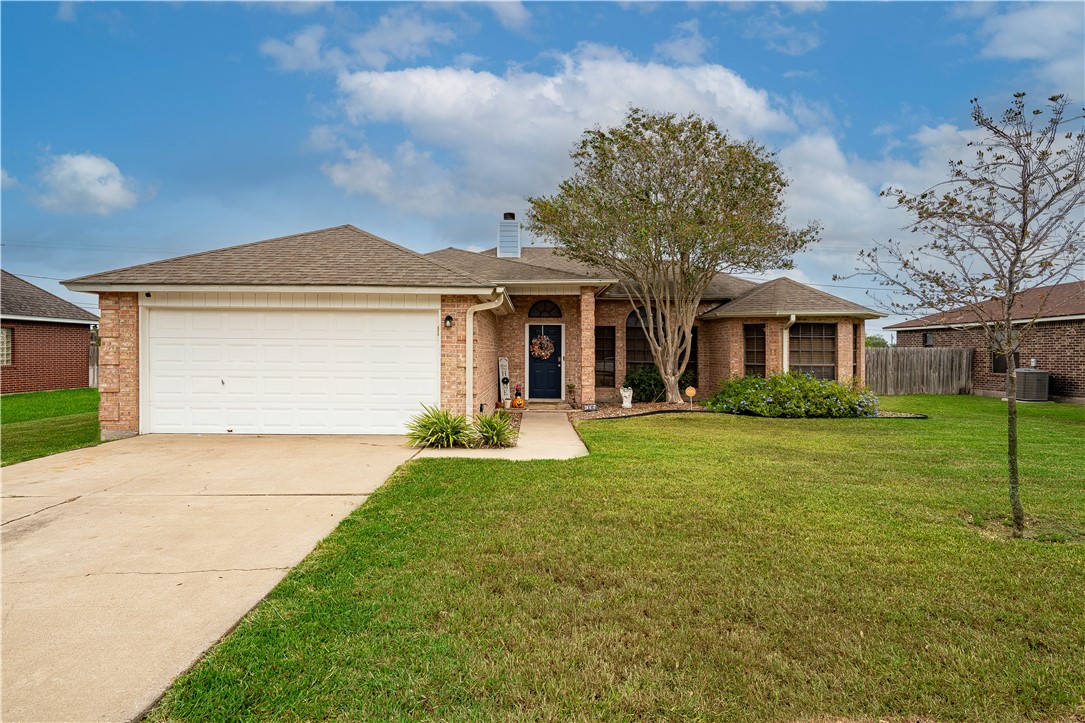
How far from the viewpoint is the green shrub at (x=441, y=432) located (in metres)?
8.62

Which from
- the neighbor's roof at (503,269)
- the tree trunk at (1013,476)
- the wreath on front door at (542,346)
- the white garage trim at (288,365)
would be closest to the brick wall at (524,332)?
the wreath on front door at (542,346)

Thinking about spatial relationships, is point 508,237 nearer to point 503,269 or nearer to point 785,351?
point 503,269

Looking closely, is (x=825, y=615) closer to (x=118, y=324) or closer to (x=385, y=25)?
(x=118, y=324)

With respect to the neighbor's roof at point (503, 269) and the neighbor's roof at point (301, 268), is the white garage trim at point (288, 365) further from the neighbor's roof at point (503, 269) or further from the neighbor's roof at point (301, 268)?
the neighbor's roof at point (503, 269)

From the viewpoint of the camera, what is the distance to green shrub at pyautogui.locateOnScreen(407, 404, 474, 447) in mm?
8617

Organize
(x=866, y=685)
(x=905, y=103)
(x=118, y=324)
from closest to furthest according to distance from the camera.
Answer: (x=866, y=685) → (x=118, y=324) → (x=905, y=103)

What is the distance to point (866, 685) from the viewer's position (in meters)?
2.47

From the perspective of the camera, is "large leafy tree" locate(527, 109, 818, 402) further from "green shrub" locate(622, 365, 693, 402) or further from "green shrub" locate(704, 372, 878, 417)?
"green shrub" locate(704, 372, 878, 417)

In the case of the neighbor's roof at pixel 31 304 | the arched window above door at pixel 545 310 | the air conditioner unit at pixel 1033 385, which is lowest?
the air conditioner unit at pixel 1033 385

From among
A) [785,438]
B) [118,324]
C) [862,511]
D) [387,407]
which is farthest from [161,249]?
[862,511]

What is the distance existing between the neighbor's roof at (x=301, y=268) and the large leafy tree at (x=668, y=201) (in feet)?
15.2

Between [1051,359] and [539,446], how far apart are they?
1744 cm

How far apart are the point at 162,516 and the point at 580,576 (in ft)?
13.5

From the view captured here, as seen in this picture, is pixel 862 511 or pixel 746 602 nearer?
pixel 746 602
